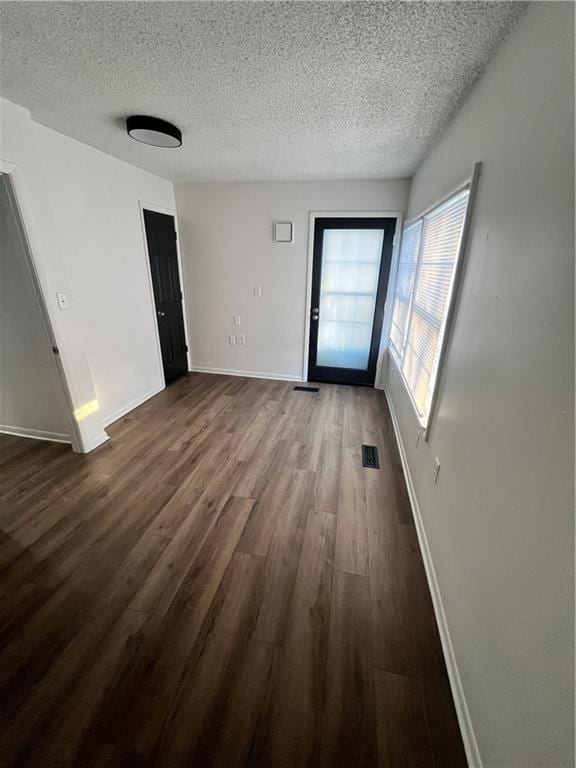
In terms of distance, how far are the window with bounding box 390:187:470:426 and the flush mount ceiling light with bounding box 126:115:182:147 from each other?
1.98m

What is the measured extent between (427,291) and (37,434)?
12.0ft

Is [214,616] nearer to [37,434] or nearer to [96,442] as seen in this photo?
[96,442]

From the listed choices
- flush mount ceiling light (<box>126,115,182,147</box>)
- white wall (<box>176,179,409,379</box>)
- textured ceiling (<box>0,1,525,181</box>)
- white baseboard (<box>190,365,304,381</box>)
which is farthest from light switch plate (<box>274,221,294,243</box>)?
white baseboard (<box>190,365,304,381</box>)

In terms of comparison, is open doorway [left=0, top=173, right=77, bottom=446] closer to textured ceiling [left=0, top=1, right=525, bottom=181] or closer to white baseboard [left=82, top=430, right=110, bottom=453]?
white baseboard [left=82, top=430, right=110, bottom=453]

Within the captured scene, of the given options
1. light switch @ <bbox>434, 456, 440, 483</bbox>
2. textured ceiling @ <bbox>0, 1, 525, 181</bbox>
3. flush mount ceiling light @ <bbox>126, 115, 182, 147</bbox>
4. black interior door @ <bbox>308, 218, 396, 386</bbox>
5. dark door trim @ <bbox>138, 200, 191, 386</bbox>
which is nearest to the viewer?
textured ceiling @ <bbox>0, 1, 525, 181</bbox>

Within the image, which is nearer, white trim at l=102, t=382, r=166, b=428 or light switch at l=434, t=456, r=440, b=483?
light switch at l=434, t=456, r=440, b=483

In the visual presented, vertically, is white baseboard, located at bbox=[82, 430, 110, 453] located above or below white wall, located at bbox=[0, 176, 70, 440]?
below

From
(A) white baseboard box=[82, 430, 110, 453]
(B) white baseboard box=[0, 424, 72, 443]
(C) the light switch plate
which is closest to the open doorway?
(B) white baseboard box=[0, 424, 72, 443]

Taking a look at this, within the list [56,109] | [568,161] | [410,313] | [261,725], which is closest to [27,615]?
[261,725]

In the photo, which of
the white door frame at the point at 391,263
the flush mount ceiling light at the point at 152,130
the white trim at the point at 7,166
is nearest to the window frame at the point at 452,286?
the white door frame at the point at 391,263

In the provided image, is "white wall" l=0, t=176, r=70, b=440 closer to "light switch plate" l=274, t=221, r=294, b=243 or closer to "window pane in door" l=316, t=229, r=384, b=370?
"light switch plate" l=274, t=221, r=294, b=243

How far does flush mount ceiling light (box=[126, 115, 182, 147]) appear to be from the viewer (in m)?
2.00

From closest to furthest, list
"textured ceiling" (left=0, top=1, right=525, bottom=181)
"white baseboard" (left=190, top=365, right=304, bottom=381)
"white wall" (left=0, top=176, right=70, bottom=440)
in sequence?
"textured ceiling" (left=0, top=1, right=525, bottom=181), "white wall" (left=0, top=176, right=70, bottom=440), "white baseboard" (left=190, top=365, right=304, bottom=381)

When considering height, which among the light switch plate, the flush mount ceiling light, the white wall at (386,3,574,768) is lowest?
the white wall at (386,3,574,768)
